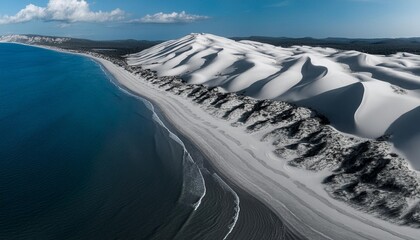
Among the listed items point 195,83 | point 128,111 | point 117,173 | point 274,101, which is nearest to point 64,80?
point 195,83

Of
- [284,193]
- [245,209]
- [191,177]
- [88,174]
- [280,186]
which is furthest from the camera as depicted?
[88,174]

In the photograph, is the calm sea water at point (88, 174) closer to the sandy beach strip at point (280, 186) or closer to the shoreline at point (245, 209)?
the shoreline at point (245, 209)

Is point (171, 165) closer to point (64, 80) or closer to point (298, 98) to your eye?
point (298, 98)

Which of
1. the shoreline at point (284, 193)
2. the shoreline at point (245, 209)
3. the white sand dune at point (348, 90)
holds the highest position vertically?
the white sand dune at point (348, 90)

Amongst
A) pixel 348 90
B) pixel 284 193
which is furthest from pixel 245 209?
pixel 348 90

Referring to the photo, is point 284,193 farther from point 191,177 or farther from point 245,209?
point 191,177

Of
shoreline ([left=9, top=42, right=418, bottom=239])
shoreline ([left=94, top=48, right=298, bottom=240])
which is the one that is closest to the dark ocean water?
shoreline ([left=94, top=48, right=298, bottom=240])

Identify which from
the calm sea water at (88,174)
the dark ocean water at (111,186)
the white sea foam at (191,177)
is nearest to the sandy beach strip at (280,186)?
the dark ocean water at (111,186)
